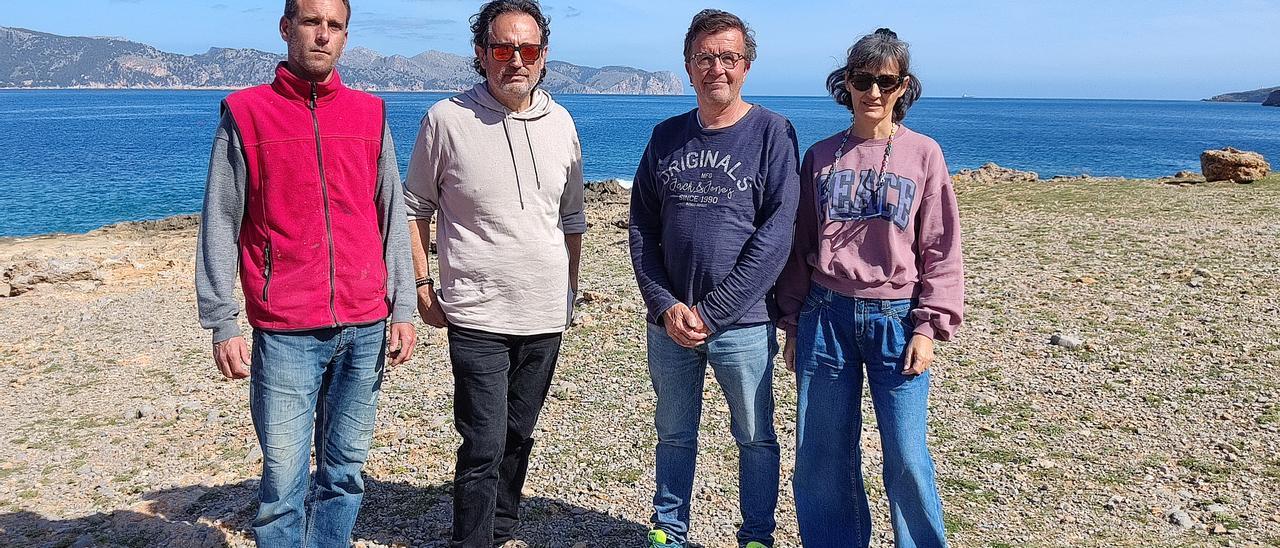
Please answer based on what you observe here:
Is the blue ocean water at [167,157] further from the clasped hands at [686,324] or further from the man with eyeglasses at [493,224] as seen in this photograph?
the clasped hands at [686,324]

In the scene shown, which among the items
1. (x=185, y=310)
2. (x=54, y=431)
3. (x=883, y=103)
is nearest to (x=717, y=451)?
(x=883, y=103)

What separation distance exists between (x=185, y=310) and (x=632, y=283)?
16.1 ft

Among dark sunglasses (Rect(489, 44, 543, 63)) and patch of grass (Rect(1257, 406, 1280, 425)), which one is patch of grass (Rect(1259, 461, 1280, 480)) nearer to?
patch of grass (Rect(1257, 406, 1280, 425))

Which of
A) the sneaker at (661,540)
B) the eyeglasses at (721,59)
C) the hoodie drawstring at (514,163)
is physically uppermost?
the eyeglasses at (721,59)

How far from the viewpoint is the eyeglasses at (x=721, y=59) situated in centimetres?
341

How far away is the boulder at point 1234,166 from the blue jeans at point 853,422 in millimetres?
16311

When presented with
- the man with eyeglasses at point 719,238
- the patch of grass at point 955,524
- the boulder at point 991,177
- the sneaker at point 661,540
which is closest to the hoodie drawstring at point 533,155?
the man with eyeglasses at point 719,238

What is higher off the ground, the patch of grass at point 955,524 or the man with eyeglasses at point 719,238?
the man with eyeglasses at point 719,238

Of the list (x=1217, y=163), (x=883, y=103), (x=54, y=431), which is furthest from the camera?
(x=1217, y=163)

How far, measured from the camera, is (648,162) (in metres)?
3.64

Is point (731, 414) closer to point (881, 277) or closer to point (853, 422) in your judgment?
point (853, 422)

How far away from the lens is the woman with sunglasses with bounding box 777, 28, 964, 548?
326 cm

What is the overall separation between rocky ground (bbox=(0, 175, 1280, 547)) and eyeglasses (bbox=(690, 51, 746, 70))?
2274mm

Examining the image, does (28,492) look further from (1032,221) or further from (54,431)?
(1032,221)
